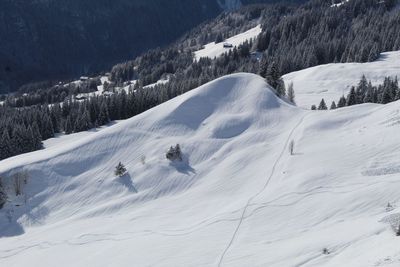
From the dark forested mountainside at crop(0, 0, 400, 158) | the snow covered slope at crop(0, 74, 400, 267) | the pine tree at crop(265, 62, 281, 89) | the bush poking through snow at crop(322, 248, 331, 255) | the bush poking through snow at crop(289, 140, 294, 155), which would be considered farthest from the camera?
the dark forested mountainside at crop(0, 0, 400, 158)

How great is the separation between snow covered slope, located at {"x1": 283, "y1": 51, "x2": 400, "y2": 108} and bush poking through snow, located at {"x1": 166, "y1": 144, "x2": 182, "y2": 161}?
176ft

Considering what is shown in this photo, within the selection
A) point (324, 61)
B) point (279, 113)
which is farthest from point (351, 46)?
point (279, 113)

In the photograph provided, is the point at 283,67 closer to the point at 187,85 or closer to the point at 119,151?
the point at 187,85

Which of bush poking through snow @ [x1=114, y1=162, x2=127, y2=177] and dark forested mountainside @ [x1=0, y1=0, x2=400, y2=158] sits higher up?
bush poking through snow @ [x1=114, y1=162, x2=127, y2=177]

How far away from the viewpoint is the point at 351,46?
15425cm

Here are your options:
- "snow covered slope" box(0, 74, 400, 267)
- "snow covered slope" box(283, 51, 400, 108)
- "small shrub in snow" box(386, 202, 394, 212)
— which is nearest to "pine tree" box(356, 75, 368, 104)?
"snow covered slope" box(283, 51, 400, 108)

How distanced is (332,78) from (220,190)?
80.8m

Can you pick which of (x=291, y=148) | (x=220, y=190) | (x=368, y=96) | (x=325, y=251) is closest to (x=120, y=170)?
(x=220, y=190)

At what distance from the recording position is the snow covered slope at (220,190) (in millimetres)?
25234

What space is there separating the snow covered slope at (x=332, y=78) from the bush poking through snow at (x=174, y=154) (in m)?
53.7

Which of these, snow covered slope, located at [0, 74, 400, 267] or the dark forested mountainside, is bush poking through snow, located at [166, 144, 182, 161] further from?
the dark forested mountainside

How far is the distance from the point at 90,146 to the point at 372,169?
26994 millimetres

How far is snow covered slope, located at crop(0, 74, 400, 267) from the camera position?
25.2 m

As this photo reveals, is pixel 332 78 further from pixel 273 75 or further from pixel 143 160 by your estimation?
pixel 143 160
